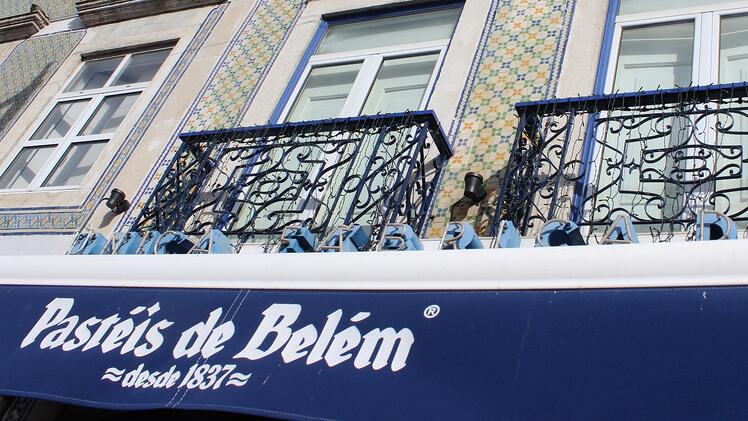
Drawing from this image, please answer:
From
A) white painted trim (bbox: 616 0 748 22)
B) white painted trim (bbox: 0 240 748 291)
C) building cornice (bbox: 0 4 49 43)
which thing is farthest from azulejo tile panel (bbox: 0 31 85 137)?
white painted trim (bbox: 616 0 748 22)

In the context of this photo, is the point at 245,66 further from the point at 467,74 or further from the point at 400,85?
the point at 467,74

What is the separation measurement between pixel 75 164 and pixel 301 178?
232 cm

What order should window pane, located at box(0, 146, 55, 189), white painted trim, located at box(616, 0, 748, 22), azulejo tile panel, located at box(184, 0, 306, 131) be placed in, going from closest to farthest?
1. white painted trim, located at box(616, 0, 748, 22)
2. azulejo tile panel, located at box(184, 0, 306, 131)
3. window pane, located at box(0, 146, 55, 189)

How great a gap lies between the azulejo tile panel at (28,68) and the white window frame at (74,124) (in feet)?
0.95

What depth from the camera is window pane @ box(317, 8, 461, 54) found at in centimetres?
577

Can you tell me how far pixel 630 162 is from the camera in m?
4.20

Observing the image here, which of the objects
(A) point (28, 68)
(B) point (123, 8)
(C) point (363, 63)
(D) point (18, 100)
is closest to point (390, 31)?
(C) point (363, 63)

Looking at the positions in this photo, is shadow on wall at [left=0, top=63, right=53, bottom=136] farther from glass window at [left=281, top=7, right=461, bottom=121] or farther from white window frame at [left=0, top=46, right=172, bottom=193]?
glass window at [left=281, top=7, right=461, bottom=121]

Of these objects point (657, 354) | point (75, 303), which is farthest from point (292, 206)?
point (657, 354)

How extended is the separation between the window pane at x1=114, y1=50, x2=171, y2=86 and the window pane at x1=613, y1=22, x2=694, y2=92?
350 centimetres

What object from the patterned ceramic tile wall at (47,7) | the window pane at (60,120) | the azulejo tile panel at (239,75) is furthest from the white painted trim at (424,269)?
the patterned ceramic tile wall at (47,7)

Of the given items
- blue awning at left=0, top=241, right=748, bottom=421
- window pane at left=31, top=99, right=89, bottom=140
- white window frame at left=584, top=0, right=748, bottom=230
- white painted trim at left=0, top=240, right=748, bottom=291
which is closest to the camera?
blue awning at left=0, top=241, right=748, bottom=421

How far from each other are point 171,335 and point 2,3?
22.5 ft

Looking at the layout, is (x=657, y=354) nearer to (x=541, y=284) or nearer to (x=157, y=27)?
(x=541, y=284)
